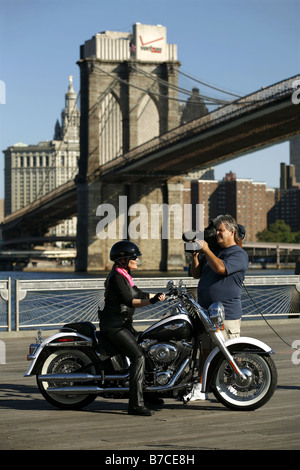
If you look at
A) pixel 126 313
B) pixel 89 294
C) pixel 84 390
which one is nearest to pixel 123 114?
pixel 89 294

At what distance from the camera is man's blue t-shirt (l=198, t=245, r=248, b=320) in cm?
640

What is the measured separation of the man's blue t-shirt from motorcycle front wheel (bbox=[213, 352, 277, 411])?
44 centimetres

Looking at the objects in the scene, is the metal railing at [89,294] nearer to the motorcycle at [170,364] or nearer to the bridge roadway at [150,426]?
the bridge roadway at [150,426]

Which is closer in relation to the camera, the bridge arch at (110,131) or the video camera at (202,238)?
the video camera at (202,238)

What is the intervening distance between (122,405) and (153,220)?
6411 cm

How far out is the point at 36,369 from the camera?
6.38 metres

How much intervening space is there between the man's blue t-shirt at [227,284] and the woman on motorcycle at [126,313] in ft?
1.42

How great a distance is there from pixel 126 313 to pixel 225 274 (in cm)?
78

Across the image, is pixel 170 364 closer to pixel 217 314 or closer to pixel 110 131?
pixel 217 314

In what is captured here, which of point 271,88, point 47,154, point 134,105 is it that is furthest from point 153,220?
point 47,154

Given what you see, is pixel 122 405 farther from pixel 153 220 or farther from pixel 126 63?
pixel 126 63

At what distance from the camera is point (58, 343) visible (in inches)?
250

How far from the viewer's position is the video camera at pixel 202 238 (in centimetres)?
624

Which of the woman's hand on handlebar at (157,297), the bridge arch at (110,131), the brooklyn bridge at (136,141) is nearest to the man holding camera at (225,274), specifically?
the woman's hand on handlebar at (157,297)
